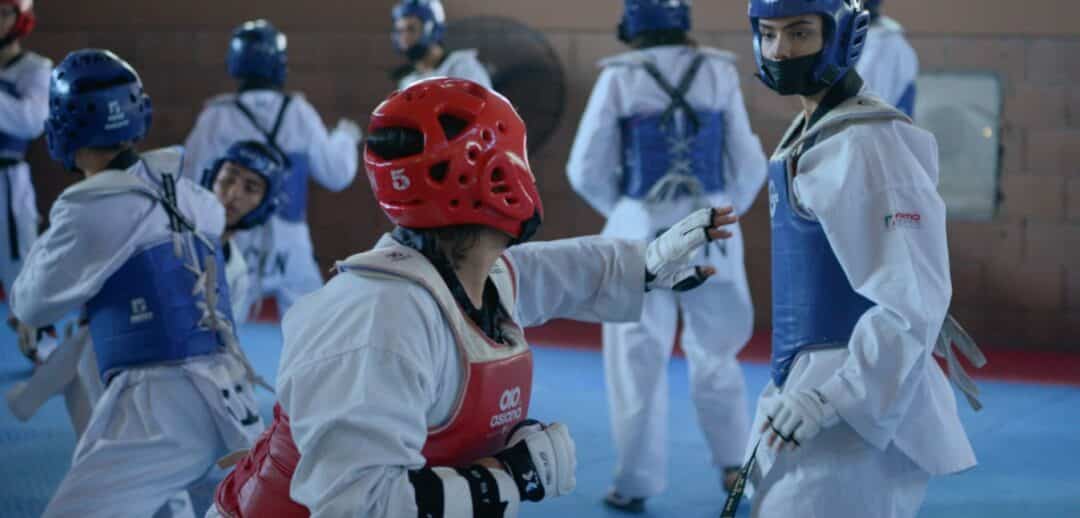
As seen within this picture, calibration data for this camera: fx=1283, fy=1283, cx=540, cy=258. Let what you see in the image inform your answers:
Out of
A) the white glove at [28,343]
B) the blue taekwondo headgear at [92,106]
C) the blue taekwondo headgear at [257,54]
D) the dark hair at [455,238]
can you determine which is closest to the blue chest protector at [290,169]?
the blue taekwondo headgear at [257,54]

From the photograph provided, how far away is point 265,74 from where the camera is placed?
6.65m

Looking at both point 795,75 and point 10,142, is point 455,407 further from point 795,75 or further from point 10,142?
point 10,142

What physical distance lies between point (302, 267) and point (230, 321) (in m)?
2.90

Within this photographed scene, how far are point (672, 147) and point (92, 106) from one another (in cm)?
235

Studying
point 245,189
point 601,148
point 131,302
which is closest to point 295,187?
point 601,148

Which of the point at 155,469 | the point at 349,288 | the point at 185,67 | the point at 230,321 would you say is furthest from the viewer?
the point at 185,67

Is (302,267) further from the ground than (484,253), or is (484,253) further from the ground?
(484,253)

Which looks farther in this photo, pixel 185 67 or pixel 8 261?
pixel 185 67

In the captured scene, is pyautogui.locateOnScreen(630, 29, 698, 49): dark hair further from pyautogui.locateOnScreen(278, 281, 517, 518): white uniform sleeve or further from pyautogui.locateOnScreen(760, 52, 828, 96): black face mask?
pyautogui.locateOnScreen(278, 281, 517, 518): white uniform sleeve

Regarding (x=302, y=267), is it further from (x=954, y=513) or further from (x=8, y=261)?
(x=954, y=513)

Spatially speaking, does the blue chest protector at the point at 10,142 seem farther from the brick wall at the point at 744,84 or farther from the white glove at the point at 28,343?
the brick wall at the point at 744,84

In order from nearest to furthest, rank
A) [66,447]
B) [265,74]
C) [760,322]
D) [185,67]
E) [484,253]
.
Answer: [484,253] → [66,447] → [265,74] → [760,322] → [185,67]

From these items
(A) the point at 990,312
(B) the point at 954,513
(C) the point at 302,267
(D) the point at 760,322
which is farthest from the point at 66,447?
(A) the point at 990,312

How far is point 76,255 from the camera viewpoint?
11.6 feet
